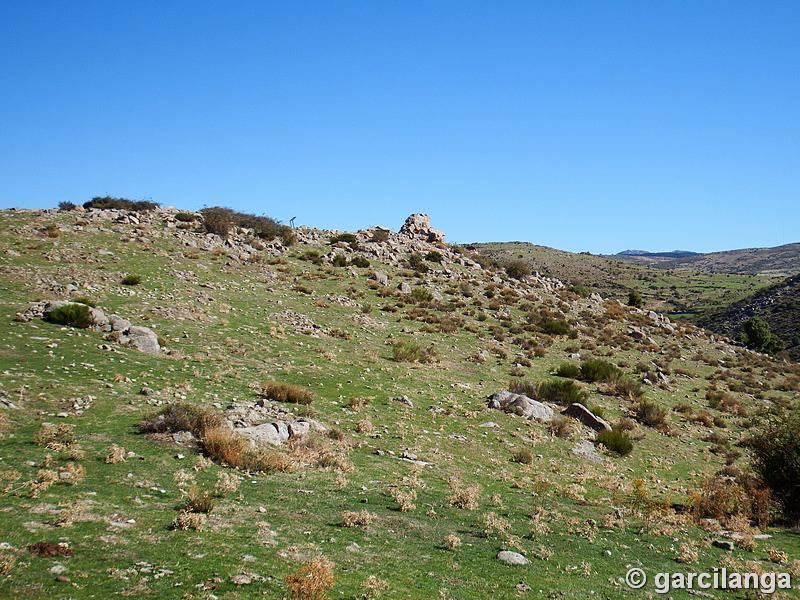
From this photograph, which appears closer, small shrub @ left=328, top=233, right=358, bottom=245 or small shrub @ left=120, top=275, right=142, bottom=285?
small shrub @ left=120, top=275, right=142, bottom=285

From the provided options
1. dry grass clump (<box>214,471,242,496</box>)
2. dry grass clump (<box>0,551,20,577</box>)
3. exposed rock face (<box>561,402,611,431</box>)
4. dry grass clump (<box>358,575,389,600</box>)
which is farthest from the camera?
exposed rock face (<box>561,402,611,431</box>)

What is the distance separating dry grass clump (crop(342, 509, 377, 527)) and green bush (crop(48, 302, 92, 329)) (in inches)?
531

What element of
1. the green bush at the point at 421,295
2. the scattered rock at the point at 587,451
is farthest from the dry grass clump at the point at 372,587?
the green bush at the point at 421,295

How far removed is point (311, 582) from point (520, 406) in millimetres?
14105

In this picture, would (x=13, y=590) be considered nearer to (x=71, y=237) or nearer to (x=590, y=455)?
(x=590, y=455)

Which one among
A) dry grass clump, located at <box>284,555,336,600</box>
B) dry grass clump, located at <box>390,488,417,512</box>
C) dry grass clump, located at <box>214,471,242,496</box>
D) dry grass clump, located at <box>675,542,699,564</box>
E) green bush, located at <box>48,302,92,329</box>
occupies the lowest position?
dry grass clump, located at <box>675,542,699,564</box>

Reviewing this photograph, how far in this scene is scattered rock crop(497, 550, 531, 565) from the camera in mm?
7554

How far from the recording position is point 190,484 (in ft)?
28.1

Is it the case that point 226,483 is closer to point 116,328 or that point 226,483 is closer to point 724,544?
point 724,544

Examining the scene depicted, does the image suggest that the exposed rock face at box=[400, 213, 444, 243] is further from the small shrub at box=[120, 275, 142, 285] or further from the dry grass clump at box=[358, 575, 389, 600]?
the dry grass clump at box=[358, 575, 389, 600]

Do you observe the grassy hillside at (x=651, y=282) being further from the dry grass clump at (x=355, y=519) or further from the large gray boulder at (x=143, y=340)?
the dry grass clump at (x=355, y=519)

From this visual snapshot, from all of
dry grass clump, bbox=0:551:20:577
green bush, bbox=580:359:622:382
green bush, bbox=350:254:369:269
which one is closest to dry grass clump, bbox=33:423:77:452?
dry grass clump, bbox=0:551:20:577

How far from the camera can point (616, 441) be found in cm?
1675

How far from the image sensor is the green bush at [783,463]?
444 inches
